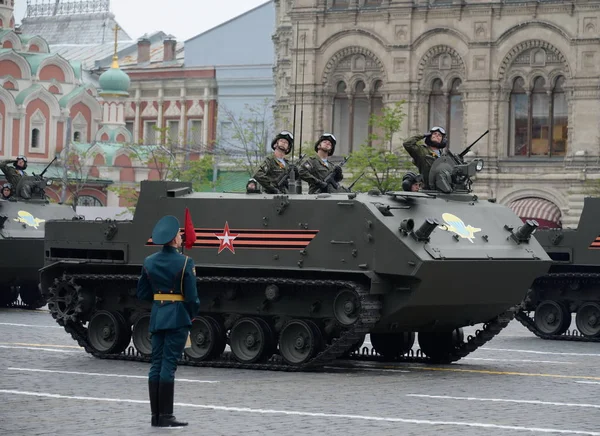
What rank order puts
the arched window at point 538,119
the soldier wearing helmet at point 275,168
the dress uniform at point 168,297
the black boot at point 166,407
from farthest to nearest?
the arched window at point 538,119 → the soldier wearing helmet at point 275,168 → the dress uniform at point 168,297 → the black boot at point 166,407

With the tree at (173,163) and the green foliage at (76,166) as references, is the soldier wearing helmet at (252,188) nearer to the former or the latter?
the tree at (173,163)

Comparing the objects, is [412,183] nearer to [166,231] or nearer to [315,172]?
[315,172]

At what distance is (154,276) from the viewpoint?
12.9m

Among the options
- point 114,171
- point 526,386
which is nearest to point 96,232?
point 526,386

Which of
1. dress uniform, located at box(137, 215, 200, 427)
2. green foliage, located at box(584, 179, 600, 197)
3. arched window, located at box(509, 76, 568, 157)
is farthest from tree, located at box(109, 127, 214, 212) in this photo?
dress uniform, located at box(137, 215, 200, 427)

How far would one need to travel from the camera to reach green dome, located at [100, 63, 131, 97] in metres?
79.4

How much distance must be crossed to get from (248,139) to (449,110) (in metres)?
12.7

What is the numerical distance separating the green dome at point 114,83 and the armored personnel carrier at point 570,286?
56.1m

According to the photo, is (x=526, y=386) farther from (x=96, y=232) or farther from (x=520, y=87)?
(x=520, y=87)

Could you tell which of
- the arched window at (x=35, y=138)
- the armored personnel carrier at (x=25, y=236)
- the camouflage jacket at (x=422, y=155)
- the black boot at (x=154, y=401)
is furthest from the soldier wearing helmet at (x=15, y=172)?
the arched window at (x=35, y=138)

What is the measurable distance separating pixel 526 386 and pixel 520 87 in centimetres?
3644

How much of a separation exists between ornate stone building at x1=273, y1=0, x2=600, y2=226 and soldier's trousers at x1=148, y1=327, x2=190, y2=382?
127ft

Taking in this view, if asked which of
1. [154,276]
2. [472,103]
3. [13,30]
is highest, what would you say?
[13,30]

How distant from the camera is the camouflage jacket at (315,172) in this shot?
18922 millimetres
